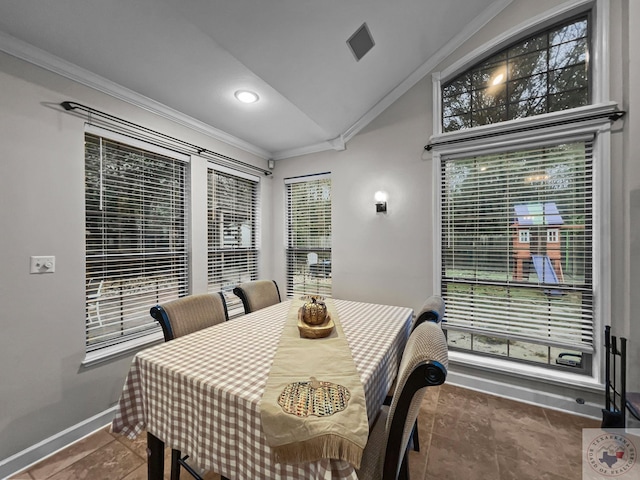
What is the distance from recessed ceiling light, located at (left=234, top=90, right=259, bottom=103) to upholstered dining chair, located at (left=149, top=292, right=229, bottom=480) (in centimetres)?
176

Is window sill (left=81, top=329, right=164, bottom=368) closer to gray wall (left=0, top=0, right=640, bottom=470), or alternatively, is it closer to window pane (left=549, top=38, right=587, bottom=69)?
gray wall (left=0, top=0, right=640, bottom=470)

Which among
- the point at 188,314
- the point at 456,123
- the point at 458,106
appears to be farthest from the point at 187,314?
the point at 458,106

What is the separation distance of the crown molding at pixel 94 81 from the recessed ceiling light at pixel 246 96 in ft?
2.14

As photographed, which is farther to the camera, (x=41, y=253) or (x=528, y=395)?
(x=528, y=395)

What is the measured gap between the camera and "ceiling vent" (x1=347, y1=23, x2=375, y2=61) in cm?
195

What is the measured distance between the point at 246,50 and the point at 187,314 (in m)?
1.83

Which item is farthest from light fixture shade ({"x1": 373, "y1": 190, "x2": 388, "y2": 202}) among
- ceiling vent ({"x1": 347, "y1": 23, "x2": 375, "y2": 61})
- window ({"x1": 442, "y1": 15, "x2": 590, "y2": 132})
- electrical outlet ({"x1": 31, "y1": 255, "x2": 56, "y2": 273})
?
electrical outlet ({"x1": 31, "y1": 255, "x2": 56, "y2": 273})

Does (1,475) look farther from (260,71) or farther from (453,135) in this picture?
(453,135)

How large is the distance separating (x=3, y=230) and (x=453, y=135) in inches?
135

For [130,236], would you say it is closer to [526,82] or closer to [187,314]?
[187,314]

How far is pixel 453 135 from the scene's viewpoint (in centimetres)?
247

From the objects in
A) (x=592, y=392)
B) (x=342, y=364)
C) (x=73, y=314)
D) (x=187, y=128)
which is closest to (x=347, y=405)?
(x=342, y=364)

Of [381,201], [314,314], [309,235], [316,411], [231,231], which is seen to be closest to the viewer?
[316,411]

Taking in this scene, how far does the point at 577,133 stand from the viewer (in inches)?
81.0
